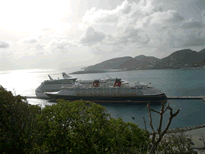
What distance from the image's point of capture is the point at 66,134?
29.8ft

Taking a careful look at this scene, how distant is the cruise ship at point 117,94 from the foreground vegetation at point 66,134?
28474 millimetres

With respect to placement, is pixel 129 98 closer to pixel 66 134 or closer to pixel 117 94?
pixel 117 94

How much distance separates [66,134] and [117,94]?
3208cm

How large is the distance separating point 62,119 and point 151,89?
34789 mm

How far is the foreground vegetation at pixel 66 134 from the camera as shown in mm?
8240

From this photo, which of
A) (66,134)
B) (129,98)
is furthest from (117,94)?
(66,134)

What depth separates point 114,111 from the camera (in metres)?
31.7

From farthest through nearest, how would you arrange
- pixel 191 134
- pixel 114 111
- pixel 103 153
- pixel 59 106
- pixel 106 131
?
pixel 114 111, pixel 191 134, pixel 59 106, pixel 106 131, pixel 103 153

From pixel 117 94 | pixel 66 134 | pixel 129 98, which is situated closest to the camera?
pixel 66 134

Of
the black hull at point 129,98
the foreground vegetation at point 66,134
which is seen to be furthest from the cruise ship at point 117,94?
the foreground vegetation at point 66,134

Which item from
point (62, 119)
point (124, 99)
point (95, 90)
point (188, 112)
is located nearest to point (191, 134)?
point (188, 112)

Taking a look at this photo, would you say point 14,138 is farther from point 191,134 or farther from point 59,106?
point 191,134

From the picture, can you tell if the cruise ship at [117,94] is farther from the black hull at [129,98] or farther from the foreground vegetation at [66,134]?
the foreground vegetation at [66,134]

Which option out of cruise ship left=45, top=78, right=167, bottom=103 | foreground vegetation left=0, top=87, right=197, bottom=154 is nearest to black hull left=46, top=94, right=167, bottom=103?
cruise ship left=45, top=78, right=167, bottom=103
